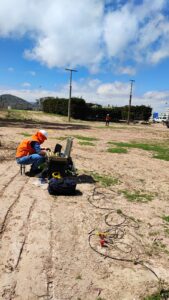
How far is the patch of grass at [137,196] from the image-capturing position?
9.37 meters

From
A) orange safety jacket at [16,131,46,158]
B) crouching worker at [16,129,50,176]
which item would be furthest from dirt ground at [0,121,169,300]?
orange safety jacket at [16,131,46,158]

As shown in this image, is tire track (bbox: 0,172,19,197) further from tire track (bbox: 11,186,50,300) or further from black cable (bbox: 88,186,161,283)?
black cable (bbox: 88,186,161,283)

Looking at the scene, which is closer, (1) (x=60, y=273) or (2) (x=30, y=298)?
(2) (x=30, y=298)

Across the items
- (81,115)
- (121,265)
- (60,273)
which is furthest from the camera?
(81,115)

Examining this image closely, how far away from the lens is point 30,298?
475 centimetres

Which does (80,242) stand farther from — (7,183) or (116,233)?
(7,183)

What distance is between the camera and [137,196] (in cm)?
970

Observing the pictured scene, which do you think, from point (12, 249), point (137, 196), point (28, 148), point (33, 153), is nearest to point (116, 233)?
point (12, 249)

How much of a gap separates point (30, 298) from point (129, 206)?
4.39 meters

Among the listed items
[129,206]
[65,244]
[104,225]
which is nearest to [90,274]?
[65,244]

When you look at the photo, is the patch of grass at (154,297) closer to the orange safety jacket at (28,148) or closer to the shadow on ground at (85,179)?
the shadow on ground at (85,179)

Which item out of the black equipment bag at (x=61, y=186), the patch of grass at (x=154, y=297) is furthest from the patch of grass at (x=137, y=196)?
the patch of grass at (x=154, y=297)

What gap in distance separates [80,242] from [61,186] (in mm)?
2618

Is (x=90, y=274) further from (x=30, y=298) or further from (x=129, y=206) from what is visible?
(x=129, y=206)
